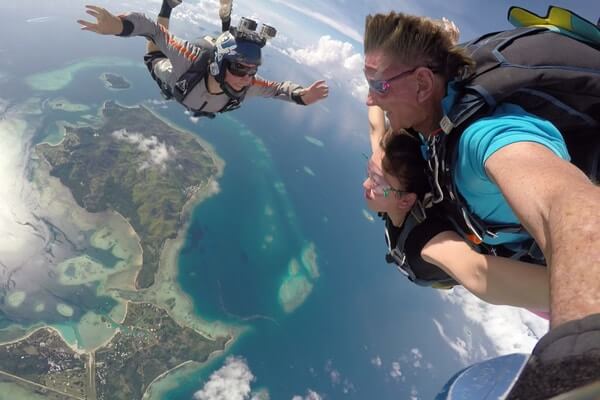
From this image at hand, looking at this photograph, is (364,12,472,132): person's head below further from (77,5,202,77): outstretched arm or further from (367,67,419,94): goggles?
(77,5,202,77): outstretched arm

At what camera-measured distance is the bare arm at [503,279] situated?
131 centimetres

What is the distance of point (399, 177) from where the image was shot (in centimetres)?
228

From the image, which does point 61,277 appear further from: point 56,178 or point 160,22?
point 160,22

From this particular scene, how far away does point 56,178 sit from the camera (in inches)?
1921

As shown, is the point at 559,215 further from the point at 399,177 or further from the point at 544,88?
the point at 399,177

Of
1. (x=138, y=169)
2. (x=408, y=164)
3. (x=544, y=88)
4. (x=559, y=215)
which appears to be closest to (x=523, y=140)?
(x=544, y=88)

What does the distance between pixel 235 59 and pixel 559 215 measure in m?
4.40

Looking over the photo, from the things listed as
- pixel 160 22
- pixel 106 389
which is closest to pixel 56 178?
pixel 106 389

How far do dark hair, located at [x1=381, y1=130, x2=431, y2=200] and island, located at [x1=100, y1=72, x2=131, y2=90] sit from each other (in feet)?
255

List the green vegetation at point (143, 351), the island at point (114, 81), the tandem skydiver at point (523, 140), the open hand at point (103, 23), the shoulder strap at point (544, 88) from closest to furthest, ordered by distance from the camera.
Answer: the tandem skydiver at point (523, 140)
the shoulder strap at point (544, 88)
the open hand at point (103, 23)
the green vegetation at point (143, 351)
the island at point (114, 81)

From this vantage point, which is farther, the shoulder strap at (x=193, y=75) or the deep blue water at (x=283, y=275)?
the deep blue water at (x=283, y=275)

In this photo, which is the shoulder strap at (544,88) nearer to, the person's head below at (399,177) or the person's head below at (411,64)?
the person's head below at (411,64)

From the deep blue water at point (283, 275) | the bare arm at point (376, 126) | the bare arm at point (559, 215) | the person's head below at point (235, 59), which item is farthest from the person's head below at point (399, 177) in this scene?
the deep blue water at point (283, 275)

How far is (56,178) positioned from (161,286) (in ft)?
81.5
